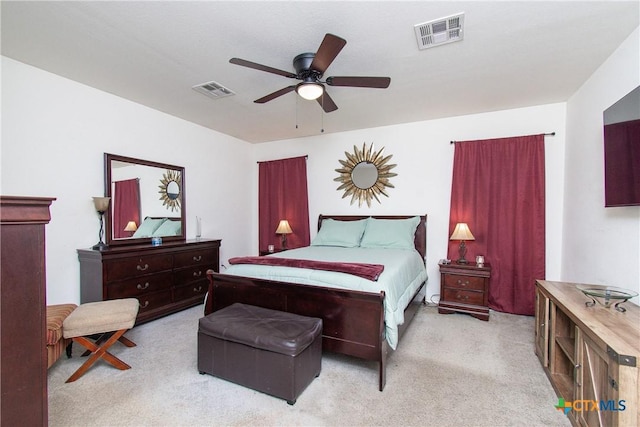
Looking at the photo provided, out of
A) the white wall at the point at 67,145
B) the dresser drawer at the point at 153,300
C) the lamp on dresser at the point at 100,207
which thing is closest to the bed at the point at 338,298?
the dresser drawer at the point at 153,300

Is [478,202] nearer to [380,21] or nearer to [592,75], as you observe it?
[592,75]

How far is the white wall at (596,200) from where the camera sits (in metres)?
2.06

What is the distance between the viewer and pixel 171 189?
386 centimetres

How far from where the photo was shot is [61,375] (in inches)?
84.9

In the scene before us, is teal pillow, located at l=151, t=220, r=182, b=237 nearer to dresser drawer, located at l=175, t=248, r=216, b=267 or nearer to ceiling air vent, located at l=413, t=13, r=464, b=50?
dresser drawer, located at l=175, t=248, r=216, b=267

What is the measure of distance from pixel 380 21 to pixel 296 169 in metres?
3.06

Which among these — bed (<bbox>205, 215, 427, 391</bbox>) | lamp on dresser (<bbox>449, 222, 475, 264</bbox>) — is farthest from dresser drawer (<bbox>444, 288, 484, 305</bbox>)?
bed (<bbox>205, 215, 427, 391</bbox>)

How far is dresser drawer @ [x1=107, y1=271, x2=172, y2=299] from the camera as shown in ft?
9.41

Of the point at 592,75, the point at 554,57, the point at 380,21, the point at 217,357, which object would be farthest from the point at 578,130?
the point at 217,357

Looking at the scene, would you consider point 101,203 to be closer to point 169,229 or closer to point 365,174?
point 169,229

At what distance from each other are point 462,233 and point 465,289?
0.66 m

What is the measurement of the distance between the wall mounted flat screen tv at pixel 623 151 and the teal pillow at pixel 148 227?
14.6 feet

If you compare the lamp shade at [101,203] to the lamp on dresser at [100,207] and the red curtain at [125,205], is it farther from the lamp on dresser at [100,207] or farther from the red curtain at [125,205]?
the red curtain at [125,205]

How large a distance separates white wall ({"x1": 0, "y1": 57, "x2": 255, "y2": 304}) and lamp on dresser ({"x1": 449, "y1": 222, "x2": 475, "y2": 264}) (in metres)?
3.57
